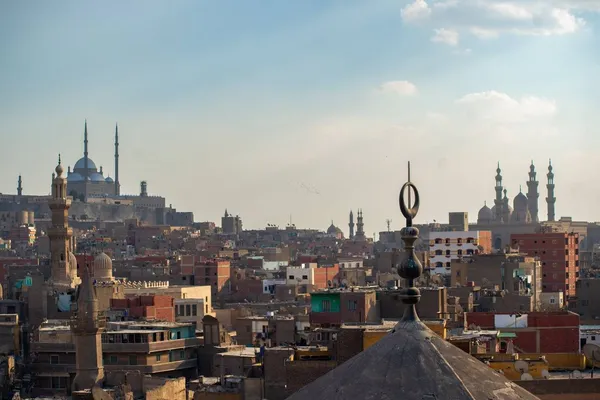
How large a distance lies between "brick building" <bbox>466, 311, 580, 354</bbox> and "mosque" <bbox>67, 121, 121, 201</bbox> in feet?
414

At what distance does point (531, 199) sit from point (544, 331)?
10247 centimetres

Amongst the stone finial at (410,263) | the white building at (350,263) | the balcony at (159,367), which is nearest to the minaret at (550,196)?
the white building at (350,263)

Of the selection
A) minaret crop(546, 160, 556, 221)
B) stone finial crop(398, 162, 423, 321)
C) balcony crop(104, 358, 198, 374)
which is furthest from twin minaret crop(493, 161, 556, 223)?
stone finial crop(398, 162, 423, 321)

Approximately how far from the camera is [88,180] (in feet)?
538

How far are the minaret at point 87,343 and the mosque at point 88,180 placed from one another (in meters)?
124

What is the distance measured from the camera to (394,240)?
401ft

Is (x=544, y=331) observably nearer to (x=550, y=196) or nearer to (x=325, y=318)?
(x=325, y=318)

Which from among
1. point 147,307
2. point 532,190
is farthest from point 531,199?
point 147,307

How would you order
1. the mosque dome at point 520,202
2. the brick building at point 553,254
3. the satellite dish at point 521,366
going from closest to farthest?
the satellite dish at point 521,366 → the brick building at point 553,254 → the mosque dome at point 520,202

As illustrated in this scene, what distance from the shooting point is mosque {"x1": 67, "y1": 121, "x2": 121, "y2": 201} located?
16086 cm

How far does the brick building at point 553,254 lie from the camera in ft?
210

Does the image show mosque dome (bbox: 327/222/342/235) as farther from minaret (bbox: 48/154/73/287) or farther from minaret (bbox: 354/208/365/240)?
minaret (bbox: 48/154/73/287)

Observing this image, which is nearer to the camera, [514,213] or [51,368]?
[51,368]

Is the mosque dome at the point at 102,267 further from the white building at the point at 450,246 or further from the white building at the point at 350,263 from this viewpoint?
the white building at the point at 350,263
